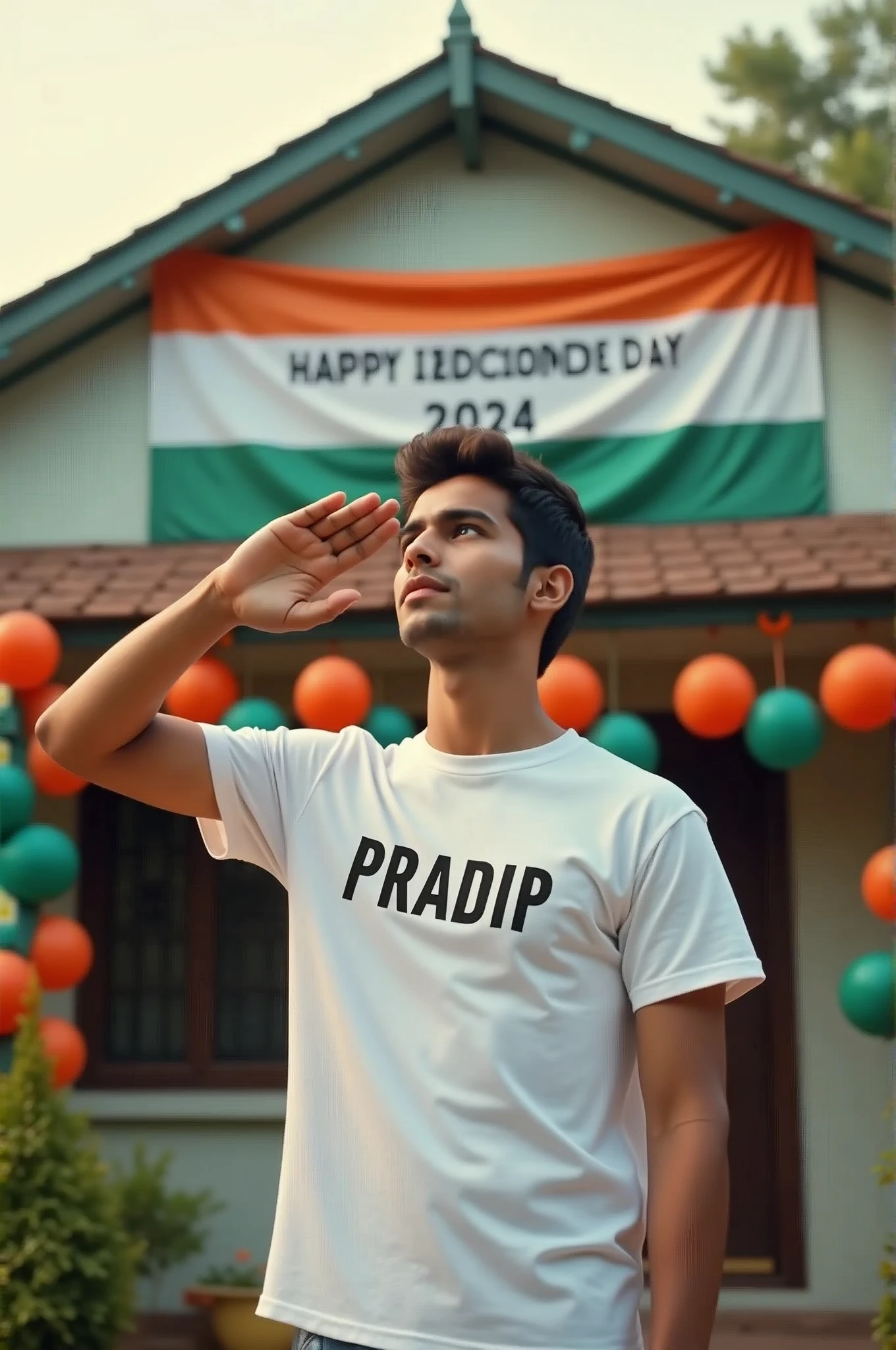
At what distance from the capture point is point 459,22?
25.7 ft

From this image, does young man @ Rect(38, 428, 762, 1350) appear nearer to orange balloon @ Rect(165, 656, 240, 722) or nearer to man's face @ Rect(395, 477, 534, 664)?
man's face @ Rect(395, 477, 534, 664)

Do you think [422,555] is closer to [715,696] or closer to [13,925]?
[715,696]

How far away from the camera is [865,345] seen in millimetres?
7680

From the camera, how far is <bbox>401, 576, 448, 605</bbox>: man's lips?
229 cm

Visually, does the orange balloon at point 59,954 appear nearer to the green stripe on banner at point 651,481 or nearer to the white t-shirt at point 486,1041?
the green stripe on banner at point 651,481

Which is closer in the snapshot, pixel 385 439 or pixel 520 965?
pixel 520 965

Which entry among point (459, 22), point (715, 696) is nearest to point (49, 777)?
point (715, 696)

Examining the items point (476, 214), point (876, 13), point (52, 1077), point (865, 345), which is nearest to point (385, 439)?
point (476, 214)

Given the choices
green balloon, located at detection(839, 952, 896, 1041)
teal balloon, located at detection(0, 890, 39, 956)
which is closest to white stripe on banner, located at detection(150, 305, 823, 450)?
teal balloon, located at detection(0, 890, 39, 956)

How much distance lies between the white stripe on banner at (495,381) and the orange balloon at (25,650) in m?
1.70

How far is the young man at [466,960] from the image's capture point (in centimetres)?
200

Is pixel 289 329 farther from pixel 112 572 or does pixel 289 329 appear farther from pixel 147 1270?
pixel 147 1270

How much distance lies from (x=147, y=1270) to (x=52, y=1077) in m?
1.55

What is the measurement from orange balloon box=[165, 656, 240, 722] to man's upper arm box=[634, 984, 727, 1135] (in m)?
4.55
